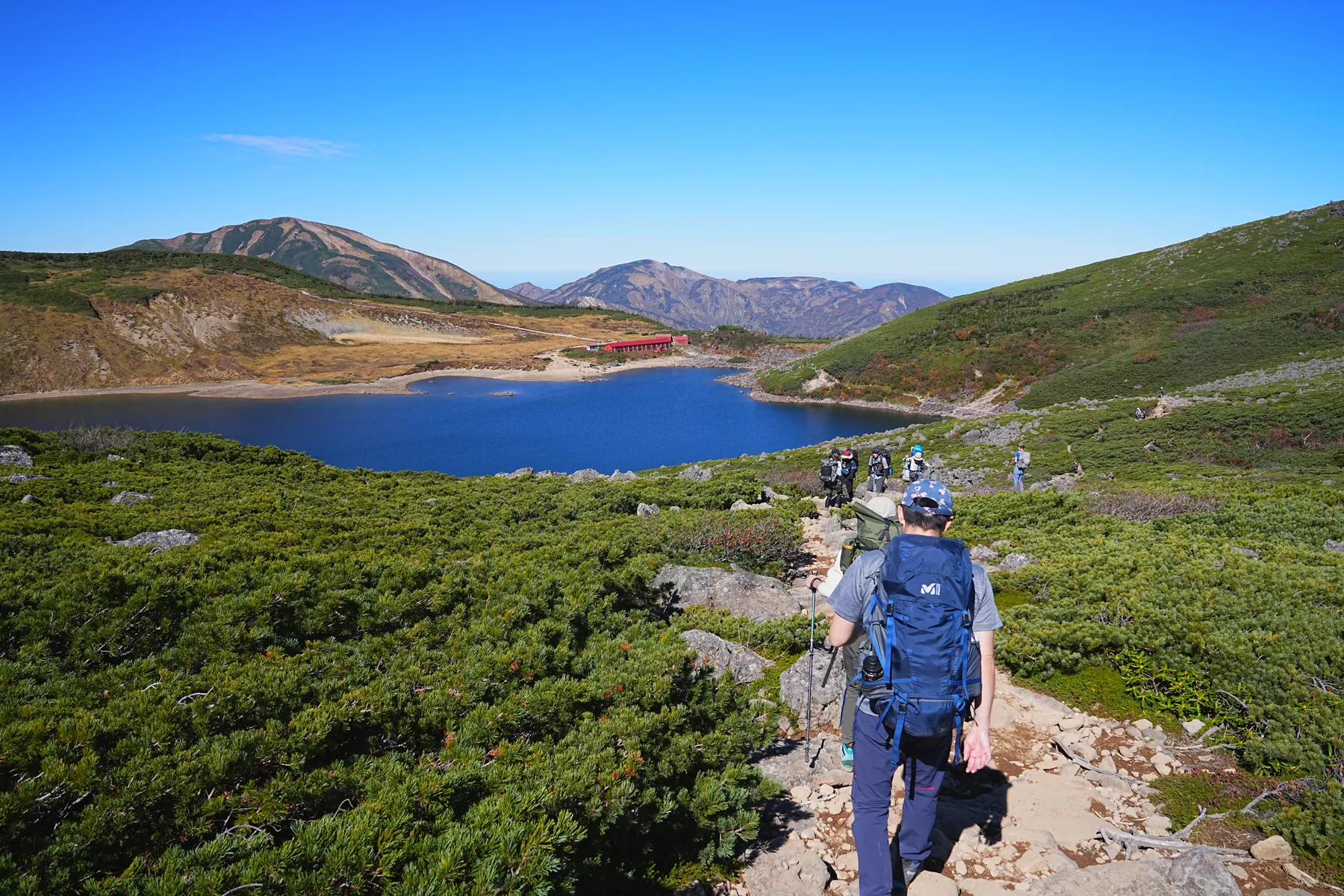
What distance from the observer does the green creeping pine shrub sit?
328cm

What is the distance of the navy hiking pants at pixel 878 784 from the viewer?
4.17 metres

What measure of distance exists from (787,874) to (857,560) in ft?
8.26

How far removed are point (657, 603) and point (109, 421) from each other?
82025 mm

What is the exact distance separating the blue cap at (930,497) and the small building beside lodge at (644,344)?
127721 mm

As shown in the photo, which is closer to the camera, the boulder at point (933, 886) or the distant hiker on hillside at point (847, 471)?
the boulder at point (933, 886)

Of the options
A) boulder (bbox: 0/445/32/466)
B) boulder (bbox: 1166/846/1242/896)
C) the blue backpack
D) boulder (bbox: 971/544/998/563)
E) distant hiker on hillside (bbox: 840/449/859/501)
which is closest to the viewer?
the blue backpack

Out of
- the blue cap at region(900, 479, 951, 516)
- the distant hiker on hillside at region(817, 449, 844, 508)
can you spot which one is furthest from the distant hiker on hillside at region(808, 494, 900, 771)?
the distant hiker on hillside at region(817, 449, 844, 508)

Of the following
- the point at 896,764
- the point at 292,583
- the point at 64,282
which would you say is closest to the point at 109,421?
the point at 64,282

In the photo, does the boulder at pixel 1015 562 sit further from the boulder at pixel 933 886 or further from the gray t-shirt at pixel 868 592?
the gray t-shirt at pixel 868 592

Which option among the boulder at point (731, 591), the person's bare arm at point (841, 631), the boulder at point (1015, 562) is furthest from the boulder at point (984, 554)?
the person's bare arm at point (841, 631)

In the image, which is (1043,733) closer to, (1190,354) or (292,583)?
(292,583)

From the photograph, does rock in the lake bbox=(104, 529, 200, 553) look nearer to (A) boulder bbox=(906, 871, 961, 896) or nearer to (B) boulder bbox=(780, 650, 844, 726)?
(B) boulder bbox=(780, 650, 844, 726)

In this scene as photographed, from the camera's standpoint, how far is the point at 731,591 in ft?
33.4

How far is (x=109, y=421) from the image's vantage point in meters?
65.9
